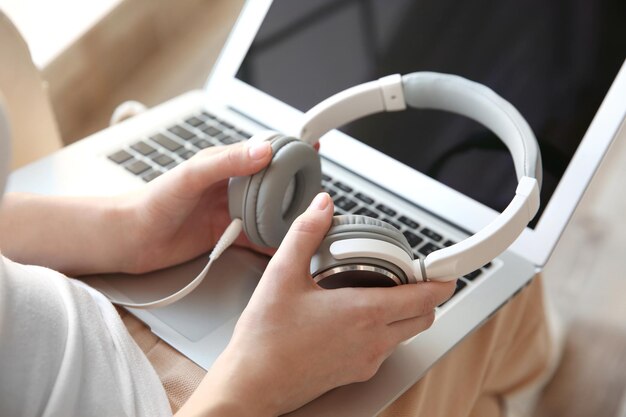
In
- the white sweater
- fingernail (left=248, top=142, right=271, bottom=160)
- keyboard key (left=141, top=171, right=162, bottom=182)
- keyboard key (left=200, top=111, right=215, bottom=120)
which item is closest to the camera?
the white sweater

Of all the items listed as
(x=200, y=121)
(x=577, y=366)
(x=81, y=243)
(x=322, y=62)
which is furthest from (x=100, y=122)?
(x=577, y=366)

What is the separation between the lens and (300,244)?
61 cm

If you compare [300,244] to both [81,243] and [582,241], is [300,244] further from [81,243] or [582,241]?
[582,241]

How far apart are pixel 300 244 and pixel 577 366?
0.84 m

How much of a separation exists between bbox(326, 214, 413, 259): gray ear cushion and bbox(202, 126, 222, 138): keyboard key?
0.41 metres

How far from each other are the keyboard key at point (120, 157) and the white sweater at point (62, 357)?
0.33m

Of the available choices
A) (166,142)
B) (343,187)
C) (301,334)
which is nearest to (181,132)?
(166,142)

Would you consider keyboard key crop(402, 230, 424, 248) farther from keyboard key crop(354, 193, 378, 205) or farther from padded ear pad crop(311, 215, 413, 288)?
padded ear pad crop(311, 215, 413, 288)

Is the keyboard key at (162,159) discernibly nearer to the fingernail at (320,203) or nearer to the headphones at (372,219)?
the headphones at (372,219)

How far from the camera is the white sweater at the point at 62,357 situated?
555 mm

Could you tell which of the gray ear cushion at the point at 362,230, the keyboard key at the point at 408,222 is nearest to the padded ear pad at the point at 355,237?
the gray ear cushion at the point at 362,230

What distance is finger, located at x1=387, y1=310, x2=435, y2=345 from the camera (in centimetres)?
64

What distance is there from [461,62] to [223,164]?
34 centimetres

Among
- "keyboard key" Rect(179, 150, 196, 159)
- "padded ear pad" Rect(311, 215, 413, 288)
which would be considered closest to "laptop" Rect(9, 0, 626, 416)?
"keyboard key" Rect(179, 150, 196, 159)
